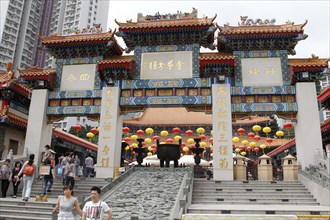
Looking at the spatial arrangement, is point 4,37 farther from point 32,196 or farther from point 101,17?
point 32,196

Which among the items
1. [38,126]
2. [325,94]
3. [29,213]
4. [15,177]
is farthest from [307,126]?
[38,126]

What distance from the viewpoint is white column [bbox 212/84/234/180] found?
14.7m

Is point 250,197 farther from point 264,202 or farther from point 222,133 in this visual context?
point 222,133

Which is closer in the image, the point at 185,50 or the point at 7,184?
the point at 7,184

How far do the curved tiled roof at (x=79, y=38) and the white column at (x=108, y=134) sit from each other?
2.89 m

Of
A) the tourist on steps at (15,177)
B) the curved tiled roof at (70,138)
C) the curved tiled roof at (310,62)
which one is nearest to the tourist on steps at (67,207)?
the tourist on steps at (15,177)

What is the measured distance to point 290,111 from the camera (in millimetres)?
15469

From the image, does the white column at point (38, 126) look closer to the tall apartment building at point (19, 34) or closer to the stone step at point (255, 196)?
the stone step at point (255, 196)

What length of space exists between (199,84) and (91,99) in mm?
6089

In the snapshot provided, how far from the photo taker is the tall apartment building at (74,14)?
7925 centimetres

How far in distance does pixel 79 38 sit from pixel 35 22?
66641mm

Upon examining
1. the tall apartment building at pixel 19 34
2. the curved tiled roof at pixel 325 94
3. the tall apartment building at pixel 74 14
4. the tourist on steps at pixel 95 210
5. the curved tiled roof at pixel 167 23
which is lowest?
the tourist on steps at pixel 95 210

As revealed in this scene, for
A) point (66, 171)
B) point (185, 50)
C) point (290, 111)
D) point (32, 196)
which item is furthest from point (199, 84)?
Answer: point (32, 196)

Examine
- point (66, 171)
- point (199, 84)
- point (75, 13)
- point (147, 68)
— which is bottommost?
point (66, 171)
